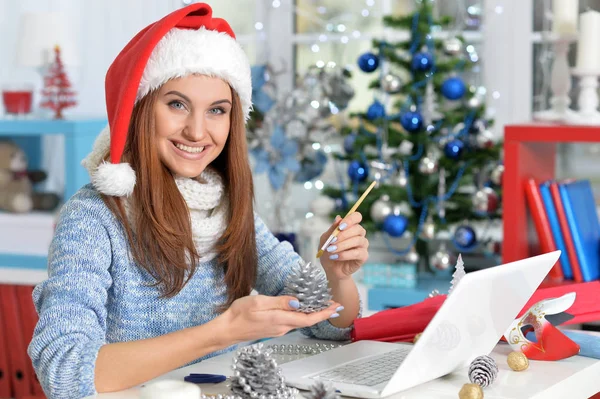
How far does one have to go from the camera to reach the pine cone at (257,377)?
143 centimetres

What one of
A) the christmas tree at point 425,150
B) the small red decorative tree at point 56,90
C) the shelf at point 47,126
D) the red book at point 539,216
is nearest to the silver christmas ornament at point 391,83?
the christmas tree at point 425,150

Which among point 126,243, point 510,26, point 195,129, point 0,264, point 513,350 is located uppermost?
point 510,26

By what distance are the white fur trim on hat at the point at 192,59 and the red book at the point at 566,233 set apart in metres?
1.14

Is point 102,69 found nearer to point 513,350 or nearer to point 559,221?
point 559,221

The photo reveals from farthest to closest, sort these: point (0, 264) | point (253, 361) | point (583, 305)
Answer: point (0, 264) < point (583, 305) < point (253, 361)

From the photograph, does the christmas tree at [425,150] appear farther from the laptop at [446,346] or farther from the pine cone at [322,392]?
the pine cone at [322,392]

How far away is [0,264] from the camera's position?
12.8 feet

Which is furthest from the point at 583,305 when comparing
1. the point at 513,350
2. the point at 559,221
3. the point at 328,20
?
the point at 328,20

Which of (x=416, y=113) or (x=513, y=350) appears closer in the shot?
(x=513, y=350)

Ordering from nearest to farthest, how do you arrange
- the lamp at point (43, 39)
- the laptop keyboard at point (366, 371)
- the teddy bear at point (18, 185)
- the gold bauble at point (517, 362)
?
the laptop keyboard at point (366, 371), the gold bauble at point (517, 362), the lamp at point (43, 39), the teddy bear at point (18, 185)

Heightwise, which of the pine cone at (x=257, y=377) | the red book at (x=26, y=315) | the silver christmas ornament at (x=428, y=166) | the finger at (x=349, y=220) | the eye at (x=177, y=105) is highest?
the eye at (x=177, y=105)

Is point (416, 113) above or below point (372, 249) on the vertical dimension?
above

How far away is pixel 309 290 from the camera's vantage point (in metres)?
1.64

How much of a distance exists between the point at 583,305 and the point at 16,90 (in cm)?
268
